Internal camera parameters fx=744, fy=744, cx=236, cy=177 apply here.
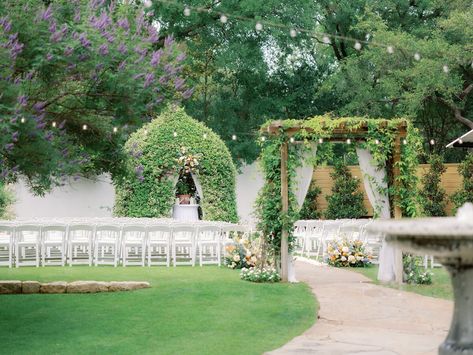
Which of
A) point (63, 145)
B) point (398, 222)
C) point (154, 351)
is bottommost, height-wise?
point (154, 351)

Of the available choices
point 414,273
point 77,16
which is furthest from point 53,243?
point 77,16

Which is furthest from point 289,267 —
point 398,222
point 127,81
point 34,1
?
point 398,222

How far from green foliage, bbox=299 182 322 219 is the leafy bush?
8.57 metres

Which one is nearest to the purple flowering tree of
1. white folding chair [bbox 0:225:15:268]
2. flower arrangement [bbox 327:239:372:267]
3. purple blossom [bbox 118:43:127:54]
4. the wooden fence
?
purple blossom [bbox 118:43:127:54]

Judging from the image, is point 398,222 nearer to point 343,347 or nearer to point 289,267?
point 343,347

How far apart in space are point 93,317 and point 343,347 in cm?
293

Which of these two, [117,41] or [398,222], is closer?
[398,222]

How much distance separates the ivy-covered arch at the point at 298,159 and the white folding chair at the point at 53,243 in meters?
3.66

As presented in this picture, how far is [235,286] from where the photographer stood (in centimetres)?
1018

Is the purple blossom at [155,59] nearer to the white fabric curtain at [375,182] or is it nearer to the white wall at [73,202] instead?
the white fabric curtain at [375,182]

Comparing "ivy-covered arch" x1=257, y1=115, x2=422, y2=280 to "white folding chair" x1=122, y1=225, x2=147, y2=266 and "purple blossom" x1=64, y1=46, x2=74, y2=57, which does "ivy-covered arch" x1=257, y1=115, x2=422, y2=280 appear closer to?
"white folding chair" x1=122, y1=225, x2=147, y2=266

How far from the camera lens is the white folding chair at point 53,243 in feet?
41.5

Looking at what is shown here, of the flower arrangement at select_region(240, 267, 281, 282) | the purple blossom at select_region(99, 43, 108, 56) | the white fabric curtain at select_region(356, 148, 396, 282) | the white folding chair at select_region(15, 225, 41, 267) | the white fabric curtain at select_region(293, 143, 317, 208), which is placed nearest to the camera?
the purple blossom at select_region(99, 43, 108, 56)

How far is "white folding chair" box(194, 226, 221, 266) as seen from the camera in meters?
13.4
